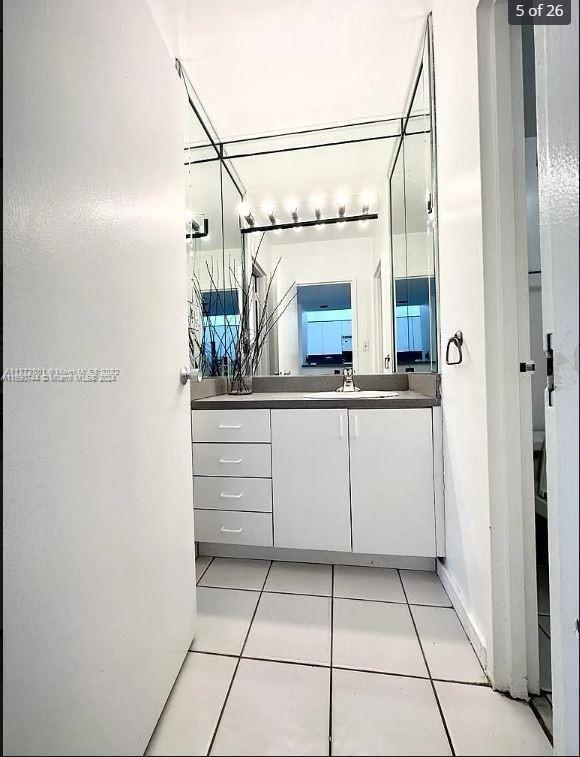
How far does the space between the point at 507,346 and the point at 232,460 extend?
109 centimetres

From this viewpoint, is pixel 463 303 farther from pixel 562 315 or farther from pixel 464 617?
pixel 464 617

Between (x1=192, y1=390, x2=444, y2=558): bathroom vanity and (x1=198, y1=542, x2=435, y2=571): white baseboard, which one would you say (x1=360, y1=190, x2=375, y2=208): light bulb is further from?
(x1=198, y1=542, x2=435, y2=571): white baseboard

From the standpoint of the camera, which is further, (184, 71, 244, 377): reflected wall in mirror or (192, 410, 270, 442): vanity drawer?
(184, 71, 244, 377): reflected wall in mirror

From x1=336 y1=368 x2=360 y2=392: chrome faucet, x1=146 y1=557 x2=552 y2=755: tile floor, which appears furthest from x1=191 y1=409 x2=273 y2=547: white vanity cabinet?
x1=336 y1=368 x2=360 y2=392: chrome faucet

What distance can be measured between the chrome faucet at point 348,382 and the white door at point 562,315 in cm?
122

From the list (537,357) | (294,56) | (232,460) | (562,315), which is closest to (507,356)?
(537,357)

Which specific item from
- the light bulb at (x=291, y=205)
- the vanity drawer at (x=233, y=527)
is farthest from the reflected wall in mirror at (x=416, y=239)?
the vanity drawer at (x=233, y=527)

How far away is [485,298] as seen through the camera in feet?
2.78

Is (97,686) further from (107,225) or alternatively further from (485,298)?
(485,298)

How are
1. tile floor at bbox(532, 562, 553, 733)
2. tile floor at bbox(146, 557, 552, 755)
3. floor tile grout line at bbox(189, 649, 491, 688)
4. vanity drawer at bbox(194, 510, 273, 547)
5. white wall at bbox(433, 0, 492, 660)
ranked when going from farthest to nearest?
vanity drawer at bbox(194, 510, 273, 547)
white wall at bbox(433, 0, 492, 660)
floor tile grout line at bbox(189, 649, 491, 688)
tile floor at bbox(532, 562, 553, 733)
tile floor at bbox(146, 557, 552, 755)

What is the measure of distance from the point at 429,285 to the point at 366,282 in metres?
0.37

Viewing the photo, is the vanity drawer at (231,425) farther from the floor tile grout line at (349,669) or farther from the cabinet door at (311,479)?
the floor tile grout line at (349,669)

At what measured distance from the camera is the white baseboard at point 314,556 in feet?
4.71

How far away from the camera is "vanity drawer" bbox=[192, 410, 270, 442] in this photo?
146 cm
